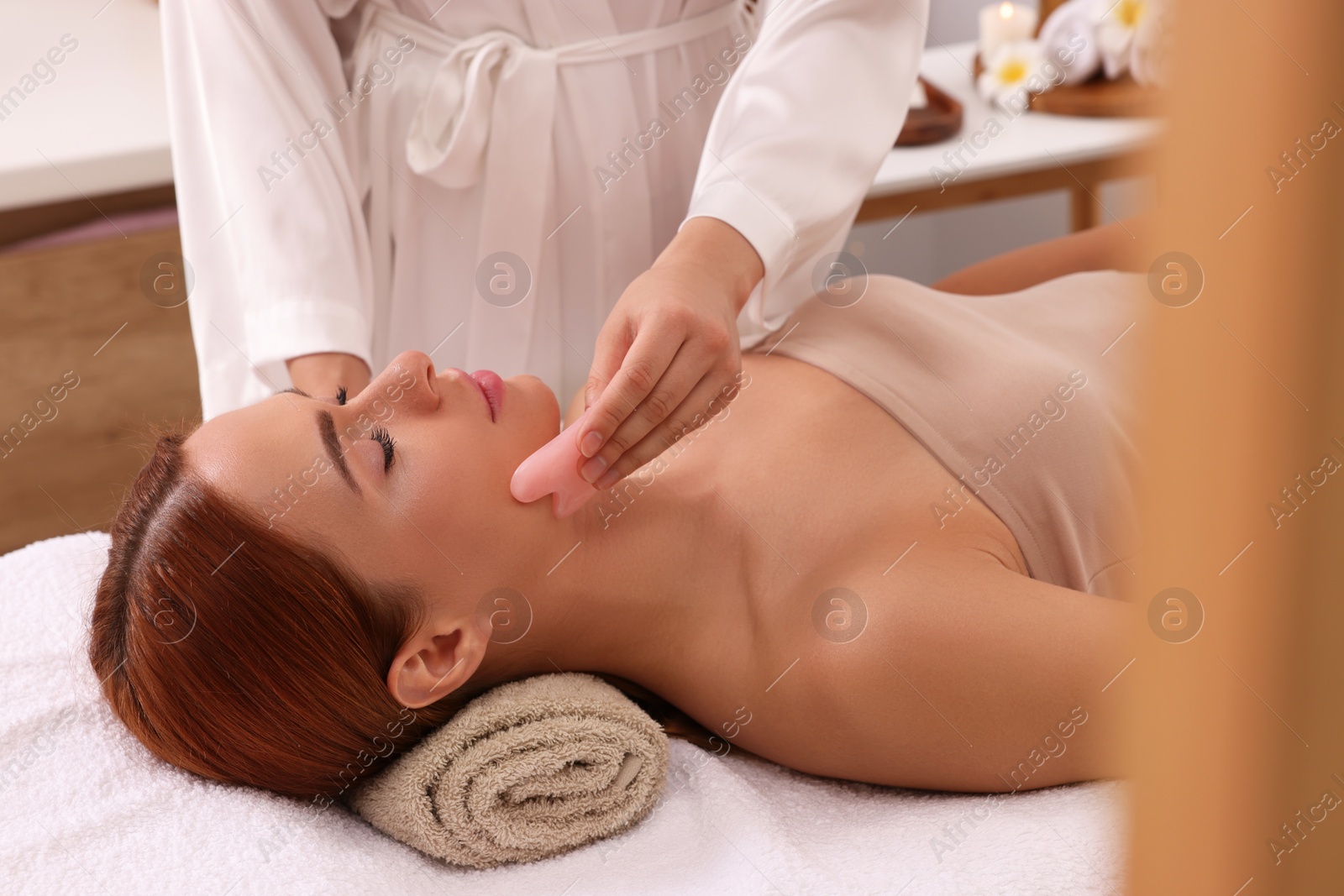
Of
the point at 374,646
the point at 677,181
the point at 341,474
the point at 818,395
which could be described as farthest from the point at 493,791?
the point at 677,181

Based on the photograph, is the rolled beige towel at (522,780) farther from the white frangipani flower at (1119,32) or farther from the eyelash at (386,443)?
the white frangipani flower at (1119,32)

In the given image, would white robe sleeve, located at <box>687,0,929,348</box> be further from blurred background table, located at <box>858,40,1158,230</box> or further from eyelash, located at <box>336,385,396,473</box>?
blurred background table, located at <box>858,40,1158,230</box>

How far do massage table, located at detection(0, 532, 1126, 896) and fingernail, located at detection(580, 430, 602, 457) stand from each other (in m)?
0.29

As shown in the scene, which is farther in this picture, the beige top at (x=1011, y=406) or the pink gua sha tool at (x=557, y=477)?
the beige top at (x=1011, y=406)

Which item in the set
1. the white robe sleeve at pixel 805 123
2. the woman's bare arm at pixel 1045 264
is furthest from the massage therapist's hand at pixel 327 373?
the woman's bare arm at pixel 1045 264

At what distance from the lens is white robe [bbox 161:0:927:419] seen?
1099 millimetres

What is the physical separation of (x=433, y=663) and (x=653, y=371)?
0.30 metres

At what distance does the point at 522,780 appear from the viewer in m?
0.83

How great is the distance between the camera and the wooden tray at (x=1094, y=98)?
6.12 feet

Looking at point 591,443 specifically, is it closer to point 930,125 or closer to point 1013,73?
point 930,125

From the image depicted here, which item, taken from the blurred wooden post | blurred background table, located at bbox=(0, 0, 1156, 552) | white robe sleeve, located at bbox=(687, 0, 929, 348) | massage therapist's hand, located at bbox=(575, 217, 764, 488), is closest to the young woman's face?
massage therapist's hand, located at bbox=(575, 217, 764, 488)

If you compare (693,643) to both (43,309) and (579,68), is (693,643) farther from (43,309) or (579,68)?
(43,309)

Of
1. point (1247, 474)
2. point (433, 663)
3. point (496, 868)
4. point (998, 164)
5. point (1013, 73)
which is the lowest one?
point (496, 868)

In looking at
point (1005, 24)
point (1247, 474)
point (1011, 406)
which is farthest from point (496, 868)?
point (1005, 24)
